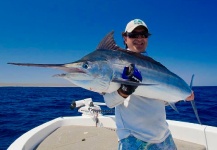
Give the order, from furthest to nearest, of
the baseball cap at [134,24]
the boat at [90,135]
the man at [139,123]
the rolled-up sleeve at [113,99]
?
the boat at [90,135], the baseball cap at [134,24], the man at [139,123], the rolled-up sleeve at [113,99]

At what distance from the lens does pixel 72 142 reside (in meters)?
4.83

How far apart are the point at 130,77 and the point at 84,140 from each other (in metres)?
3.44

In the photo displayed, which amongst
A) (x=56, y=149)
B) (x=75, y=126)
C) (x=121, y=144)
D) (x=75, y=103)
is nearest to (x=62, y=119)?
(x=75, y=126)

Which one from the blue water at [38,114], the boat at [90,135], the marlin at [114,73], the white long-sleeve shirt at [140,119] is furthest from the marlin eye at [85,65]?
the boat at [90,135]

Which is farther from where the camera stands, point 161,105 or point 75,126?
point 75,126

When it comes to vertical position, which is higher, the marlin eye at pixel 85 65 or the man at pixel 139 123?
the marlin eye at pixel 85 65

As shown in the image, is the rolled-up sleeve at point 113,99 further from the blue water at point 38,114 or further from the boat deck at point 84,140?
the boat deck at point 84,140

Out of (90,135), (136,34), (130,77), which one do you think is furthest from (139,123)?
(90,135)

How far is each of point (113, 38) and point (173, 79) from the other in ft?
2.43

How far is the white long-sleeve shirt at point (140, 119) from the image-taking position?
82.4 inches

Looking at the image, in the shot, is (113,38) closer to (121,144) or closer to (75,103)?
(121,144)

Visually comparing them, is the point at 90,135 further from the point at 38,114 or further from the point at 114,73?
the point at 38,114

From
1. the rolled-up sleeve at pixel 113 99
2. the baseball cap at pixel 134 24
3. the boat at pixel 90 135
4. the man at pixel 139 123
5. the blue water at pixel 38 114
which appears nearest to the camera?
the rolled-up sleeve at pixel 113 99

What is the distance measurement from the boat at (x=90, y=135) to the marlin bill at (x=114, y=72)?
2484mm
